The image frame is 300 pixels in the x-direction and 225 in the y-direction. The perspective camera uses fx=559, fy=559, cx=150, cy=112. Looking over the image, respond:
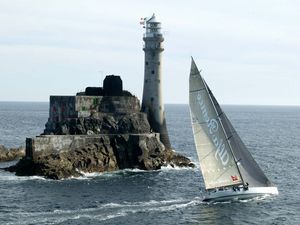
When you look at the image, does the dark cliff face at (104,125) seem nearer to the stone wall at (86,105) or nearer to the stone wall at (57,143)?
the stone wall at (86,105)

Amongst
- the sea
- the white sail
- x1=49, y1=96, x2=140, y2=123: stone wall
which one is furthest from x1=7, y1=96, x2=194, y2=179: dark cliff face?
the white sail

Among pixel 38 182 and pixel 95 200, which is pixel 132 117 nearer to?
A: pixel 38 182

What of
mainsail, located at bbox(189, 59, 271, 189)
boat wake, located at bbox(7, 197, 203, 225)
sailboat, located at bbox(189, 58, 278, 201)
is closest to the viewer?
boat wake, located at bbox(7, 197, 203, 225)

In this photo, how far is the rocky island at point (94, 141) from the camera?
66000 mm

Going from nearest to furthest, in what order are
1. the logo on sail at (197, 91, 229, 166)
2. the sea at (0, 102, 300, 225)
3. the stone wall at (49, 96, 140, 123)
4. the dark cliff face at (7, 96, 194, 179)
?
the sea at (0, 102, 300, 225)
the logo on sail at (197, 91, 229, 166)
the dark cliff face at (7, 96, 194, 179)
the stone wall at (49, 96, 140, 123)

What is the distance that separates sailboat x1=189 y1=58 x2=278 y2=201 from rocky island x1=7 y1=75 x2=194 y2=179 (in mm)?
19355

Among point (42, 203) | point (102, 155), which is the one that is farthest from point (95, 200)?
point (102, 155)

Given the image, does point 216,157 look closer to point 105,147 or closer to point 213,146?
point 213,146

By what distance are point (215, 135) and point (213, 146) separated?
1.07 metres

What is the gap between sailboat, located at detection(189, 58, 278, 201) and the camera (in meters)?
52.1

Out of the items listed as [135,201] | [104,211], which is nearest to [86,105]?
[135,201]

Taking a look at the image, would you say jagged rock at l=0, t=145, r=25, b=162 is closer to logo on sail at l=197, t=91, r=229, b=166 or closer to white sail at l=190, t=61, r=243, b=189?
white sail at l=190, t=61, r=243, b=189

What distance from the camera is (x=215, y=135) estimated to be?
52750mm

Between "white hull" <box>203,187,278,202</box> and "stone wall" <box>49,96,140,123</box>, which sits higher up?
"stone wall" <box>49,96,140,123</box>
